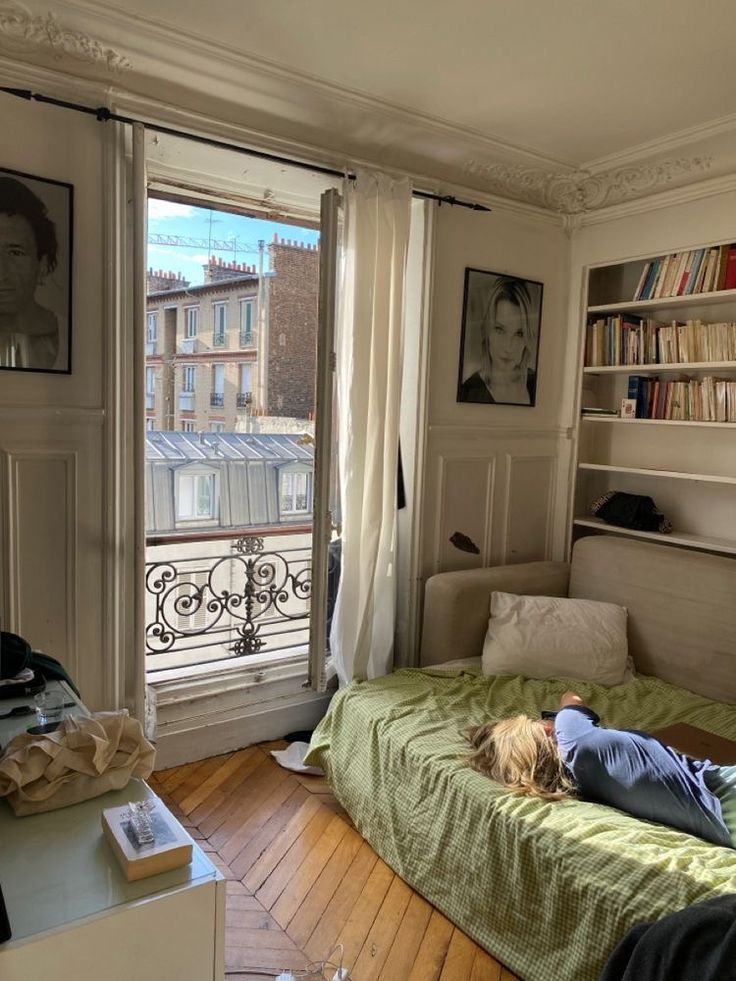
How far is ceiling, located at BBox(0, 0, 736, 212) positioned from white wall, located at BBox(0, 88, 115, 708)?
37cm

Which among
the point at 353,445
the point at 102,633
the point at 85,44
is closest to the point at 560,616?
the point at 353,445

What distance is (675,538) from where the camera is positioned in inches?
125

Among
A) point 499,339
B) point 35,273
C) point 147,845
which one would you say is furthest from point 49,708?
point 499,339

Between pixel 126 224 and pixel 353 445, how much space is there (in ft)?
3.91

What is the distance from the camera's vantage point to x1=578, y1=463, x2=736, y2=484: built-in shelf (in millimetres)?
3018

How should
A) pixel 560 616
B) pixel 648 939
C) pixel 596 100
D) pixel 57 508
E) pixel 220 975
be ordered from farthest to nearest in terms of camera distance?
pixel 560 616 → pixel 596 100 → pixel 57 508 → pixel 648 939 → pixel 220 975

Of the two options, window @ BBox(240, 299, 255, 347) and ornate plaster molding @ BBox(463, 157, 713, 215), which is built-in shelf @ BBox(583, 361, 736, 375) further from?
window @ BBox(240, 299, 255, 347)

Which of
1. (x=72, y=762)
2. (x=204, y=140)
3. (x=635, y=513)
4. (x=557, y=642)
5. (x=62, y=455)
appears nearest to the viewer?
(x=72, y=762)

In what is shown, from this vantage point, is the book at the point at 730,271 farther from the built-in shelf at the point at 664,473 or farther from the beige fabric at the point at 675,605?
the beige fabric at the point at 675,605

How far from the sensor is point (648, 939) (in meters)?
1.45

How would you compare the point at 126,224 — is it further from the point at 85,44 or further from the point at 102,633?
the point at 102,633

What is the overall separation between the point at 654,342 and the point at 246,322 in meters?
1.90

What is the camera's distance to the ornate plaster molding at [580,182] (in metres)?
3.10

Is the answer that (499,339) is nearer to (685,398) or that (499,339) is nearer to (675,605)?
(685,398)
